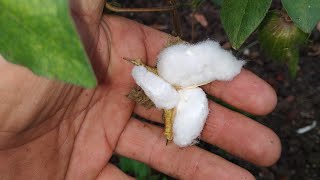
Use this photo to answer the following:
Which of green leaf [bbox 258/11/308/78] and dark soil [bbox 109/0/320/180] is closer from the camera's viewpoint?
green leaf [bbox 258/11/308/78]

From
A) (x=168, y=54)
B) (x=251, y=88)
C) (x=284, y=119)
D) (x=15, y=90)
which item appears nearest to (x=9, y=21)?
(x=15, y=90)

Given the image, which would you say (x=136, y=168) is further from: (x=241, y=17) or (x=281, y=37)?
(x=241, y=17)

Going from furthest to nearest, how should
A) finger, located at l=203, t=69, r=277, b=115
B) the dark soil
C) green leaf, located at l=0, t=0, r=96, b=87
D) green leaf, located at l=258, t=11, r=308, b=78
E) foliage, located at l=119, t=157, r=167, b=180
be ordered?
the dark soil → foliage, located at l=119, t=157, r=167, b=180 → finger, located at l=203, t=69, r=277, b=115 → green leaf, located at l=258, t=11, r=308, b=78 → green leaf, located at l=0, t=0, r=96, b=87

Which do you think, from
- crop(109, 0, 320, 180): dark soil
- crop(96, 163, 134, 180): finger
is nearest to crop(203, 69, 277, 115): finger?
crop(96, 163, 134, 180): finger

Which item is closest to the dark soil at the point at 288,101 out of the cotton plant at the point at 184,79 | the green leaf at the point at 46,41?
the cotton plant at the point at 184,79

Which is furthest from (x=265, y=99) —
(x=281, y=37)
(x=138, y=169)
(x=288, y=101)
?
(x=288, y=101)

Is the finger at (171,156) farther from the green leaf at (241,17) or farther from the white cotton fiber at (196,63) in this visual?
the green leaf at (241,17)

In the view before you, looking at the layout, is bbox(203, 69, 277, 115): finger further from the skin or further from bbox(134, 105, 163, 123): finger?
bbox(134, 105, 163, 123): finger
